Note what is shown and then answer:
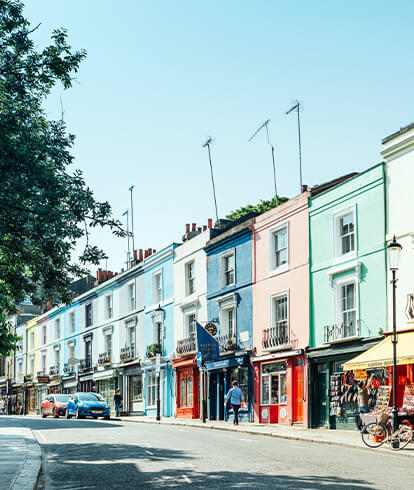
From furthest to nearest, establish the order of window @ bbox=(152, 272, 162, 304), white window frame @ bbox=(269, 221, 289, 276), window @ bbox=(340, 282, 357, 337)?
window @ bbox=(152, 272, 162, 304) → white window frame @ bbox=(269, 221, 289, 276) → window @ bbox=(340, 282, 357, 337)

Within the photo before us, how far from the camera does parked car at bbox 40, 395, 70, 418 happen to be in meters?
42.1

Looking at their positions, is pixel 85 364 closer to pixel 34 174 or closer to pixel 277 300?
pixel 277 300

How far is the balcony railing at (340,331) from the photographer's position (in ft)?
88.7

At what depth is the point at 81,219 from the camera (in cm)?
1786

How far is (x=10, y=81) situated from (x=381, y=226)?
46.2ft

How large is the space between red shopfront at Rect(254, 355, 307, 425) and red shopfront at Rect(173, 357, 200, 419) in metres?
6.59

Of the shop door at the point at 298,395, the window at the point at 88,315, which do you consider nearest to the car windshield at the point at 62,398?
the window at the point at 88,315

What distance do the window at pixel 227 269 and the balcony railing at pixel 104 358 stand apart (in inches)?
701

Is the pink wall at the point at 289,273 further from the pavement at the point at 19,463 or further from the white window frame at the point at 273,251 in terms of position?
the pavement at the point at 19,463

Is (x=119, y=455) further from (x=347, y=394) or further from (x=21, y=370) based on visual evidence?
(x=21, y=370)

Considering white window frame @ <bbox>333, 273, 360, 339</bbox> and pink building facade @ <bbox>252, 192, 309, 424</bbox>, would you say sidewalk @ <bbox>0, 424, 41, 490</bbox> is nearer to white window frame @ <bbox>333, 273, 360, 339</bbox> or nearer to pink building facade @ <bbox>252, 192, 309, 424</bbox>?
white window frame @ <bbox>333, 273, 360, 339</bbox>

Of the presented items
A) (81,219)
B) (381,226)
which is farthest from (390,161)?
(81,219)

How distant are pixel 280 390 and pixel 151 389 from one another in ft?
52.1

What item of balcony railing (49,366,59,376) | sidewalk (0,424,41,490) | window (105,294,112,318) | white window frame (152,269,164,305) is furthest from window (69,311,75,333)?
sidewalk (0,424,41,490)
